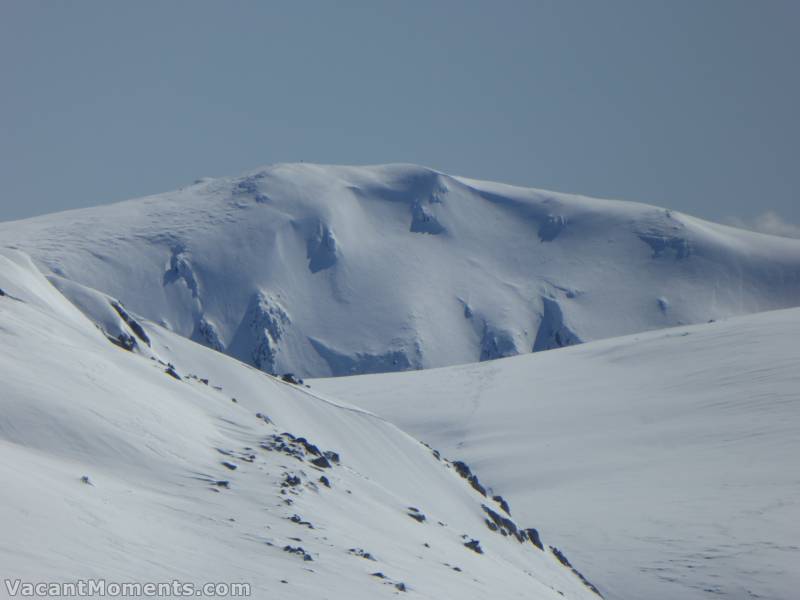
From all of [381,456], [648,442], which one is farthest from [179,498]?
[648,442]

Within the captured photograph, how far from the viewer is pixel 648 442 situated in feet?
225

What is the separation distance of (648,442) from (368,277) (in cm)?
11565

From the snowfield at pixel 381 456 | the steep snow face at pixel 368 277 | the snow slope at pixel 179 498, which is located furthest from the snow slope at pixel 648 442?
the steep snow face at pixel 368 277

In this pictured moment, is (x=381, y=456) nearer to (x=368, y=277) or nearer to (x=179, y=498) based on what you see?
(x=179, y=498)

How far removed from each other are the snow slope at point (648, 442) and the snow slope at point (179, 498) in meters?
8.50

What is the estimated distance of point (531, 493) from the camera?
198 ft

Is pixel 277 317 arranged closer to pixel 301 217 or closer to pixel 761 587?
pixel 301 217

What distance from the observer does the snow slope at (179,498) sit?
1816 cm

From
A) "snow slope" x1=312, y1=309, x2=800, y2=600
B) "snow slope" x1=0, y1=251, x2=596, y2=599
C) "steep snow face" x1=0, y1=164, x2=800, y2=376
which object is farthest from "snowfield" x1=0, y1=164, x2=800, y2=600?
"steep snow face" x1=0, y1=164, x2=800, y2=376

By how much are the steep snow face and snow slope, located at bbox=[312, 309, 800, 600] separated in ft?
215

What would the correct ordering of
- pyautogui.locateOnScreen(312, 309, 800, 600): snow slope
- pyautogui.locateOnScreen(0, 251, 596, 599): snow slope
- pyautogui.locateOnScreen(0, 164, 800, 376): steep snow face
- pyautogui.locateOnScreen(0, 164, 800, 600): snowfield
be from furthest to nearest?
pyautogui.locateOnScreen(0, 164, 800, 376): steep snow face
pyautogui.locateOnScreen(312, 309, 800, 600): snow slope
pyautogui.locateOnScreen(0, 164, 800, 600): snowfield
pyautogui.locateOnScreen(0, 251, 596, 599): snow slope

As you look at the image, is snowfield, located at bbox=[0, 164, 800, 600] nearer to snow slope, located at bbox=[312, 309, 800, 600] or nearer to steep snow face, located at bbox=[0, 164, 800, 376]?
snow slope, located at bbox=[312, 309, 800, 600]

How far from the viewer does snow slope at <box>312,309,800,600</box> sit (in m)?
46.3

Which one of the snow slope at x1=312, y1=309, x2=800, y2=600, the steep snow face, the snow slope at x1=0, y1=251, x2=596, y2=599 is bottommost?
the snow slope at x1=0, y1=251, x2=596, y2=599
